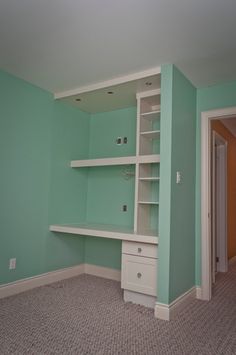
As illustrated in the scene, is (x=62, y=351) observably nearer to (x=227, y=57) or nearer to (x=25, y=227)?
(x=25, y=227)

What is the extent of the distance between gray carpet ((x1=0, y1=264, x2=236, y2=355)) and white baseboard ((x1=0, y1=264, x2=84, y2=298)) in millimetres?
101

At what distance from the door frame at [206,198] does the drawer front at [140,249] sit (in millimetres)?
729

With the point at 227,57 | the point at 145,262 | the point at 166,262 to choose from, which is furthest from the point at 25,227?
the point at 227,57

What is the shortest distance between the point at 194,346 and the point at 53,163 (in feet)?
8.33

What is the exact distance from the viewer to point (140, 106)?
3.28m

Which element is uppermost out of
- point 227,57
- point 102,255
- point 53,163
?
point 227,57

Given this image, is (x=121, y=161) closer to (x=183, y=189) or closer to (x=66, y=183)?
(x=183, y=189)

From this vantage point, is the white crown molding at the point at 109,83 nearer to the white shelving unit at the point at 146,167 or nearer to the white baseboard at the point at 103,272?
the white shelving unit at the point at 146,167

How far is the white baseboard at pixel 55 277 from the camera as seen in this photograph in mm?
3020

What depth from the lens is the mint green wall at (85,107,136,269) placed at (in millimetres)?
3799

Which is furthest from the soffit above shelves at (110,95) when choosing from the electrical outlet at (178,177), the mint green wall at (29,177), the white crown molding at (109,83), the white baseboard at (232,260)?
the white baseboard at (232,260)

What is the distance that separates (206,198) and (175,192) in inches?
24.6

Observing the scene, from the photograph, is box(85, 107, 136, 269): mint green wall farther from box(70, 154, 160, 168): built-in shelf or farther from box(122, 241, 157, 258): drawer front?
box(122, 241, 157, 258): drawer front

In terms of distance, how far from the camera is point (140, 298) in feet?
9.37
